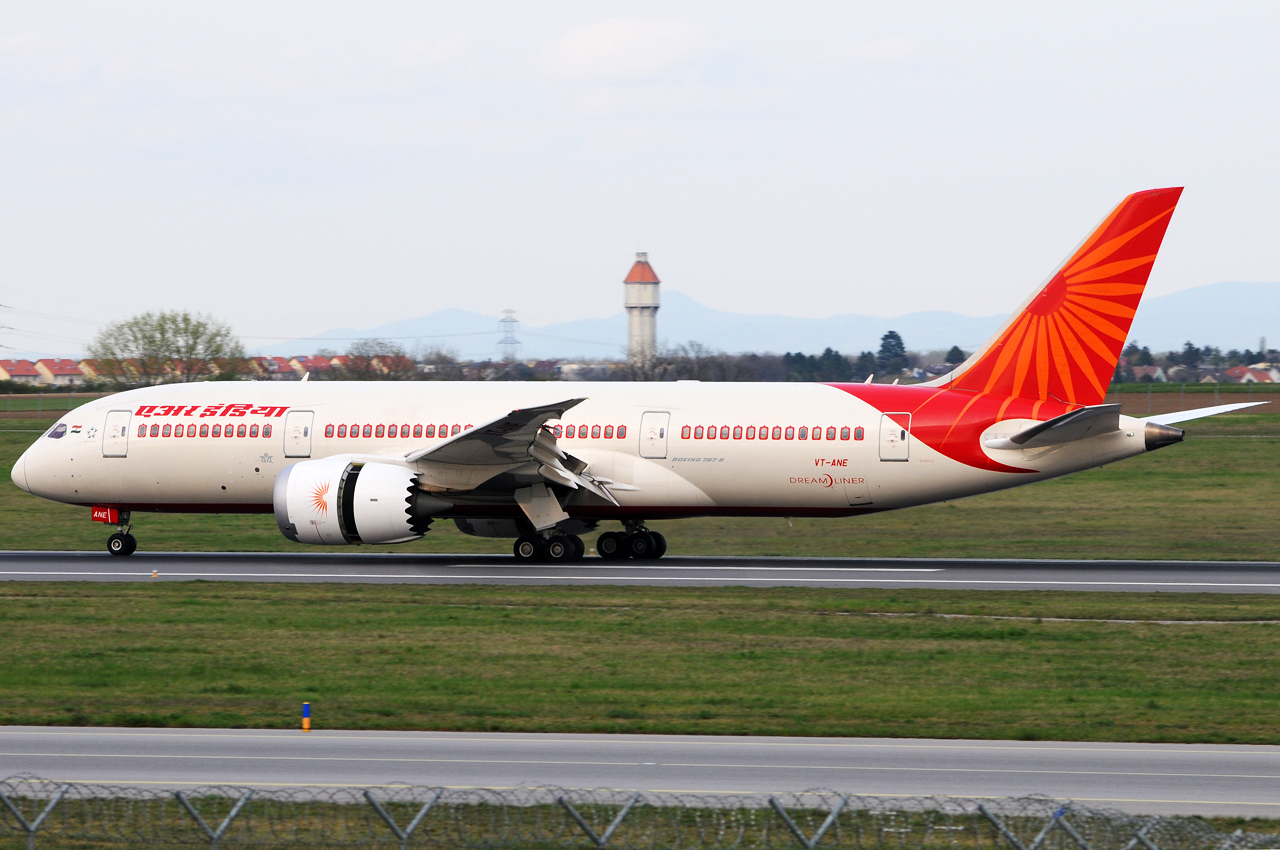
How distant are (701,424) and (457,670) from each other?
14.3 m

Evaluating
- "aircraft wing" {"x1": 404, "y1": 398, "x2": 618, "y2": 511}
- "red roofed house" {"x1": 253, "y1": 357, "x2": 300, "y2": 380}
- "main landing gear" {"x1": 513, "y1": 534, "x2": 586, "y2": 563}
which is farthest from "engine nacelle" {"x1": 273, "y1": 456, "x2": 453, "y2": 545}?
"red roofed house" {"x1": 253, "y1": 357, "x2": 300, "y2": 380}

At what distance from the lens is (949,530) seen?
39625mm

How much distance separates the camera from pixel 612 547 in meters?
34.3

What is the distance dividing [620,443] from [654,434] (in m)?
0.84

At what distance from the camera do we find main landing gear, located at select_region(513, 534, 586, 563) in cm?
3316

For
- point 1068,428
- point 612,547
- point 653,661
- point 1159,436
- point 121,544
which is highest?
point 1068,428

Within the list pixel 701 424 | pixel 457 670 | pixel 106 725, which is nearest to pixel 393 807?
pixel 106 725

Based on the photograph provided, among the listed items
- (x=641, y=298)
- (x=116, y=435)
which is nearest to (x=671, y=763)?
(x=116, y=435)

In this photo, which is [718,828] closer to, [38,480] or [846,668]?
[846,668]

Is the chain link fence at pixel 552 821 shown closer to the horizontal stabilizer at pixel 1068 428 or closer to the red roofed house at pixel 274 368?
the horizontal stabilizer at pixel 1068 428

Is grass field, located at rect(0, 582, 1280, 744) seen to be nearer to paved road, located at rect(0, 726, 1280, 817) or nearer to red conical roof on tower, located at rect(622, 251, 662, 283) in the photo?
paved road, located at rect(0, 726, 1280, 817)

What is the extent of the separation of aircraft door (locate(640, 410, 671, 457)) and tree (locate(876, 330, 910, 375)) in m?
103

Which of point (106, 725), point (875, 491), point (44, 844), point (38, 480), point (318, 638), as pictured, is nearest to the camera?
point (44, 844)

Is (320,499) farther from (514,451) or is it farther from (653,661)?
(653,661)
